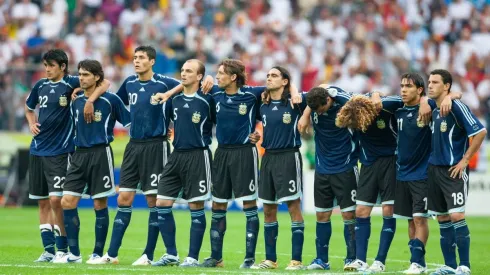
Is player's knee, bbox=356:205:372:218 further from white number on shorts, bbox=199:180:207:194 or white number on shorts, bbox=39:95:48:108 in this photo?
white number on shorts, bbox=39:95:48:108

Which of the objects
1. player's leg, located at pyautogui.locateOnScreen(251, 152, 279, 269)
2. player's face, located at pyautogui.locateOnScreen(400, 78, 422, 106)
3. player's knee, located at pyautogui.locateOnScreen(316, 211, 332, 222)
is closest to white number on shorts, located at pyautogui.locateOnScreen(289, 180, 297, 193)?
player's leg, located at pyautogui.locateOnScreen(251, 152, 279, 269)

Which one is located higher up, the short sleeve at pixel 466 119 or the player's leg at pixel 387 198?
the short sleeve at pixel 466 119

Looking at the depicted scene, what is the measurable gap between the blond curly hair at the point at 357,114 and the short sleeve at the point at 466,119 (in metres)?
1.17

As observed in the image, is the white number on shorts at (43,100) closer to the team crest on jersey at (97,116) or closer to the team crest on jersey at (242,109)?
the team crest on jersey at (97,116)

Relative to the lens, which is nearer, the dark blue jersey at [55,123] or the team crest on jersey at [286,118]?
the team crest on jersey at [286,118]

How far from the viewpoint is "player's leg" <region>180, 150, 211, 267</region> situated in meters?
14.0

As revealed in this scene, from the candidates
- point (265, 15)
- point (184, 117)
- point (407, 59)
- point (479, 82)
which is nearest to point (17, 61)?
point (265, 15)

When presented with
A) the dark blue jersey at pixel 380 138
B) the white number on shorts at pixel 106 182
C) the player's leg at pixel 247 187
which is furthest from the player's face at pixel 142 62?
the dark blue jersey at pixel 380 138

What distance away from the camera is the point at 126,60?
29.2 meters

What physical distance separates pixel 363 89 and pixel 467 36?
4.55m

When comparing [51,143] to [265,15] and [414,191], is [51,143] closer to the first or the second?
[414,191]

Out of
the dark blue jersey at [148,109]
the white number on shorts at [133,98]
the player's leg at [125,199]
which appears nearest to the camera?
the player's leg at [125,199]

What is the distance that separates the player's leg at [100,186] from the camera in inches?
559

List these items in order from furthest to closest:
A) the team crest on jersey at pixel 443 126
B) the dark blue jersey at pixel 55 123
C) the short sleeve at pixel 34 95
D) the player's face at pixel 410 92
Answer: the short sleeve at pixel 34 95, the dark blue jersey at pixel 55 123, the player's face at pixel 410 92, the team crest on jersey at pixel 443 126
